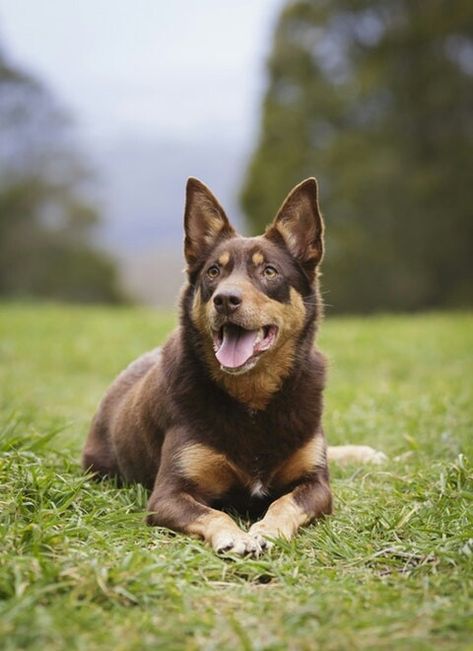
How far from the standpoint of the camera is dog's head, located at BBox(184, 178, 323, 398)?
515 cm

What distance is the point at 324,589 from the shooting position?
388cm

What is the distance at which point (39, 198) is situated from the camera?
38344mm

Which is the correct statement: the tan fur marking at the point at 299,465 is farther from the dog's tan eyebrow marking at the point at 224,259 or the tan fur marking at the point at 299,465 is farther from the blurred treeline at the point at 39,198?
the blurred treeline at the point at 39,198

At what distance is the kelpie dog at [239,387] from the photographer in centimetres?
507

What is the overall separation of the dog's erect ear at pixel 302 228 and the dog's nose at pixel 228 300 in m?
0.81

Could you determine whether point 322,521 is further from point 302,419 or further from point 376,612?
point 376,612

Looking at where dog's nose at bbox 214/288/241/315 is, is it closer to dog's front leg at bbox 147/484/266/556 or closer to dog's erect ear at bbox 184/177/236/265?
dog's erect ear at bbox 184/177/236/265

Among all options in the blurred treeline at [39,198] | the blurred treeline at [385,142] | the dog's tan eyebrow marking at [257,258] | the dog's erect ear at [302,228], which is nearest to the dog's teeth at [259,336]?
the dog's tan eyebrow marking at [257,258]

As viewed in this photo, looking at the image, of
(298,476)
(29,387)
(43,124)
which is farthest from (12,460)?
(43,124)

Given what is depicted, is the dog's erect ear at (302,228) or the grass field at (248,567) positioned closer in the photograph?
the grass field at (248,567)

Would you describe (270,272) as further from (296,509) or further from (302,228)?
(296,509)

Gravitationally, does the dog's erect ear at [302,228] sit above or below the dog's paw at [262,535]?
above

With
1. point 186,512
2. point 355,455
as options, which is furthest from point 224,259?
point 355,455

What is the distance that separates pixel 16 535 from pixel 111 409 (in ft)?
7.94
